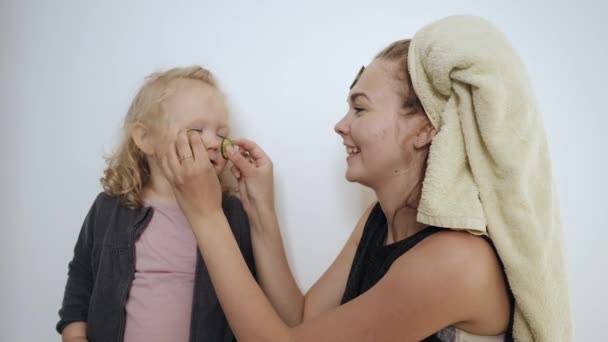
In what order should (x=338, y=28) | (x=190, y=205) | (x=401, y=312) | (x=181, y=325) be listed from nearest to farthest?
(x=401, y=312)
(x=190, y=205)
(x=181, y=325)
(x=338, y=28)

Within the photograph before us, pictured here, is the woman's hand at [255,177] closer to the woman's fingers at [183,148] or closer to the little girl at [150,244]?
the little girl at [150,244]

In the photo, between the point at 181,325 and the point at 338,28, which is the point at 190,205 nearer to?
the point at 181,325

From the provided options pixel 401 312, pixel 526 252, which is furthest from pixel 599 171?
pixel 401 312

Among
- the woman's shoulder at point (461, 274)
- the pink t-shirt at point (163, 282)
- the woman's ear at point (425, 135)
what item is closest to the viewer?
the woman's shoulder at point (461, 274)

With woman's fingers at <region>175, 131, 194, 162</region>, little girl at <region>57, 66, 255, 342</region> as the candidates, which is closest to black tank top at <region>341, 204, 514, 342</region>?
little girl at <region>57, 66, 255, 342</region>

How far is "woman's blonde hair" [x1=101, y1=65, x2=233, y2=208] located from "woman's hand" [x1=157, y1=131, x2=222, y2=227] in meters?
0.23

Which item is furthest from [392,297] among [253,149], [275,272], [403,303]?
[253,149]

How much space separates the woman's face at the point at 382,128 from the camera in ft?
2.53

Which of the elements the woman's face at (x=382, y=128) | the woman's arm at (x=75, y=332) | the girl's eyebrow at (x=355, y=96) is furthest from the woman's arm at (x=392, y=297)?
the woman's arm at (x=75, y=332)

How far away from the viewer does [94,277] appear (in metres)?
0.98

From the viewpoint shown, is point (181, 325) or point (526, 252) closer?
point (526, 252)

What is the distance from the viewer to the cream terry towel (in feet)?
2.12

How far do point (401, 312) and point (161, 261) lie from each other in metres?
0.57

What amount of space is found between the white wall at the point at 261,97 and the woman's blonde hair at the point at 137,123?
0.07 m
